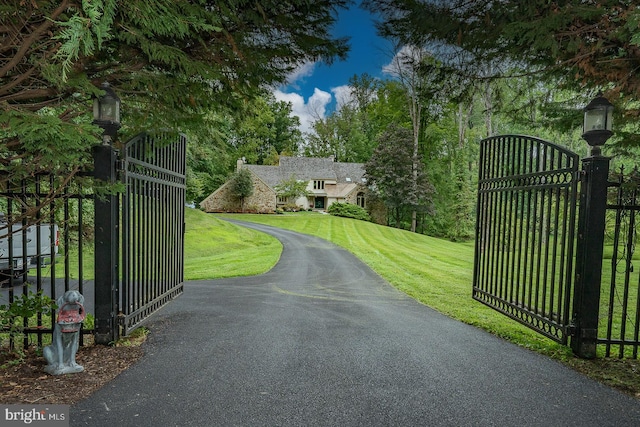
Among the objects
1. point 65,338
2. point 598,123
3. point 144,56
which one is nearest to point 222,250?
point 65,338

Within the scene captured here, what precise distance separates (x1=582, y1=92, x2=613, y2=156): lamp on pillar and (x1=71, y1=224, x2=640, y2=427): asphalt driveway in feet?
7.62

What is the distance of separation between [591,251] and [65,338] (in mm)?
5082

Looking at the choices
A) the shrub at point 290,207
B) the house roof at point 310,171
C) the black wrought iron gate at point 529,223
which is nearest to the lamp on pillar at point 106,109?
the black wrought iron gate at point 529,223

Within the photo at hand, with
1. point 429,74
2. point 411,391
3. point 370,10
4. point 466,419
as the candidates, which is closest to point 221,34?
point 370,10

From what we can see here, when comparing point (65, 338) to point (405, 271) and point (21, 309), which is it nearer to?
point (21, 309)

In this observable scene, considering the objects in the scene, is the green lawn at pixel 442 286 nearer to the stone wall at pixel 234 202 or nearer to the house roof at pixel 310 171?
the stone wall at pixel 234 202

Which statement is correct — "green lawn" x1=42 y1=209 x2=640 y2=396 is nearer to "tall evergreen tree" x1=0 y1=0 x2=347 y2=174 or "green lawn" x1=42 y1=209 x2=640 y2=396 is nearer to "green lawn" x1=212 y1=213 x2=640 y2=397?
"green lawn" x1=212 y1=213 x2=640 y2=397

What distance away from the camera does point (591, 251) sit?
151 inches

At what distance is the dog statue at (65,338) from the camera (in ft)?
10.5

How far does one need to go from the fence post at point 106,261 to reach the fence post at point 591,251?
484 cm

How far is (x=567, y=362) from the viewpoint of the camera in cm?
379

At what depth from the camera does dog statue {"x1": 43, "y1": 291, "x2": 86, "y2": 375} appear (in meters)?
3.20

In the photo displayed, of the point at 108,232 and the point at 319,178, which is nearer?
the point at 108,232

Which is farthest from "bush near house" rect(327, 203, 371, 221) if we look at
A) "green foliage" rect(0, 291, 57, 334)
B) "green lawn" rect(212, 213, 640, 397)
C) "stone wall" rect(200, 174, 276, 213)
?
"green foliage" rect(0, 291, 57, 334)
